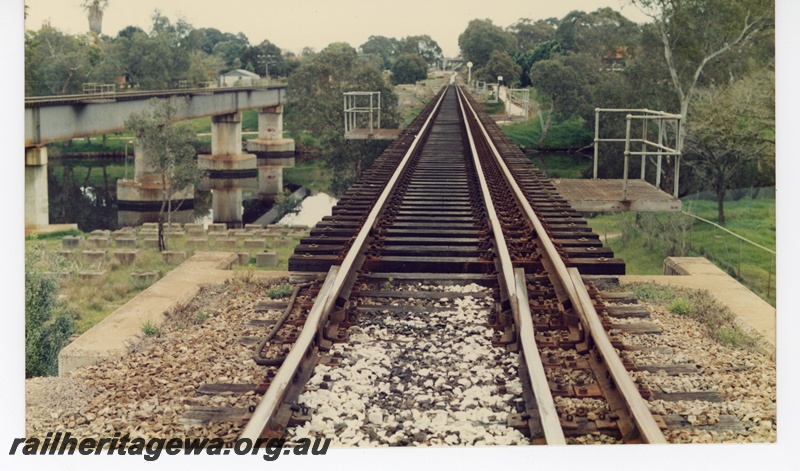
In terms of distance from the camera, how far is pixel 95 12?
1897 inches

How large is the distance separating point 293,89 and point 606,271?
1545 inches

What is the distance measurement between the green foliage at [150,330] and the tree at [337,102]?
2688 cm

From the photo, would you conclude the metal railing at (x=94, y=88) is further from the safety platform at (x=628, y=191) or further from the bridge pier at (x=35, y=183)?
the safety platform at (x=628, y=191)

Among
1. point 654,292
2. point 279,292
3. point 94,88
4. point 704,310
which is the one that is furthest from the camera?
point 94,88

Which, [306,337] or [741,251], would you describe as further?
[741,251]

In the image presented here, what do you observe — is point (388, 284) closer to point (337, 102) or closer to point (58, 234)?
point (58, 234)

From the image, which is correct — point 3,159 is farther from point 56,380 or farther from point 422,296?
point 422,296

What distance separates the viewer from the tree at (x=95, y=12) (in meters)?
45.6

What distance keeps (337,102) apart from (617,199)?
2965 centimetres

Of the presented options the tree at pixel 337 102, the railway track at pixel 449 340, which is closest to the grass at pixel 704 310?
the railway track at pixel 449 340

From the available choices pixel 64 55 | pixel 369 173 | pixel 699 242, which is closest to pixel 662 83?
pixel 699 242

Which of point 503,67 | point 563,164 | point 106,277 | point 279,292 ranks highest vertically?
point 503,67

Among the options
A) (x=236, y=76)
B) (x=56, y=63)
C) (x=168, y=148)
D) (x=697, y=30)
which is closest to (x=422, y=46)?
(x=236, y=76)
